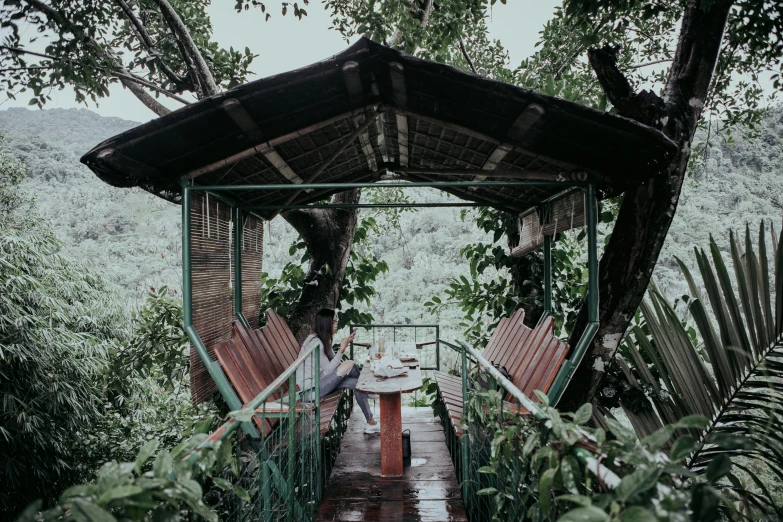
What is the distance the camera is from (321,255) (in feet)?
21.2

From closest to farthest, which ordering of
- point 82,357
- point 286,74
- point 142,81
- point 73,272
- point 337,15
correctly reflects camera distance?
point 286,74 < point 142,81 < point 337,15 < point 82,357 < point 73,272

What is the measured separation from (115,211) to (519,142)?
25187 mm

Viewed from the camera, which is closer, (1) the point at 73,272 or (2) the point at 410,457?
(2) the point at 410,457

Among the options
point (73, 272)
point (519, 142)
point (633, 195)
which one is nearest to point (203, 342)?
point (519, 142)

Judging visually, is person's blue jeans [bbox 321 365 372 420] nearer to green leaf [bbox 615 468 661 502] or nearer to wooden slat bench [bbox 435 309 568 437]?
wooden slat bench [bbox 435 309 568 437]

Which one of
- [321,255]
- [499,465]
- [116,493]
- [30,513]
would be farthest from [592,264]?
[321,255]

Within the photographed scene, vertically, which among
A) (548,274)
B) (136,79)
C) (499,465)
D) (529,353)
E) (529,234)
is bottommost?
(499,465)

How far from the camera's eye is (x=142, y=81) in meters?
5.95

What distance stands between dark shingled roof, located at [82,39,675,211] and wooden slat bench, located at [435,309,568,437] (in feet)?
4.23

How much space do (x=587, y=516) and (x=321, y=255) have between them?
223 inches

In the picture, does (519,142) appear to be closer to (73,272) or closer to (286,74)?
(286,74)

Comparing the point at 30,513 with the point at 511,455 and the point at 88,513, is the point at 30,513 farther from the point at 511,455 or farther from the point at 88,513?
the point at 511,455

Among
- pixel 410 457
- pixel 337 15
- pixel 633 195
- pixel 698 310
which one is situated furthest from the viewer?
pixel 337 15

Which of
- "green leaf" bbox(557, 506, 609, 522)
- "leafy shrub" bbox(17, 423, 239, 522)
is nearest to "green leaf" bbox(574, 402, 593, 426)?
"green leaf" bbox(557, 506, 609, 522)
